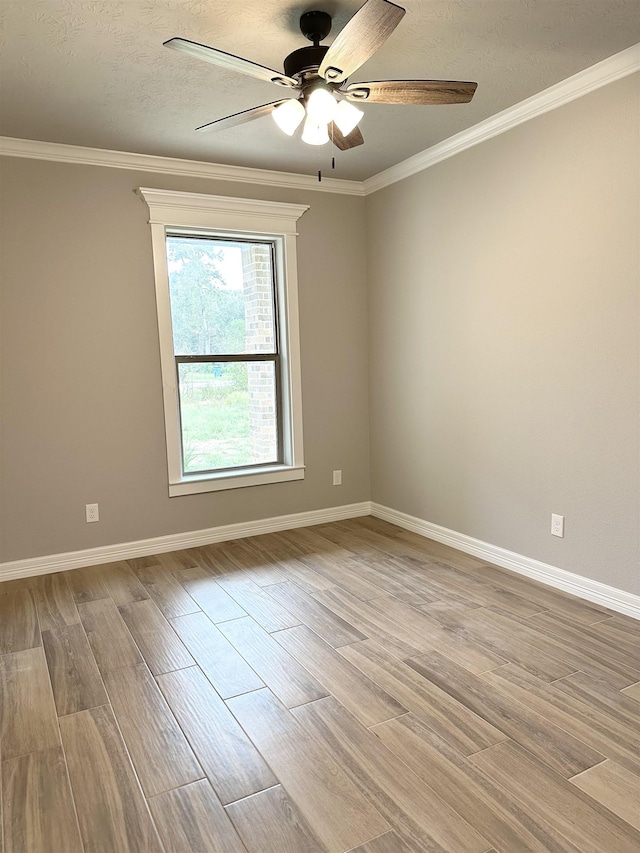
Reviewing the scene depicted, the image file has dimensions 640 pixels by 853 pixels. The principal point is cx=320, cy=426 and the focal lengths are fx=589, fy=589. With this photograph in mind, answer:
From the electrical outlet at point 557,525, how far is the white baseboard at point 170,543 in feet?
5.97

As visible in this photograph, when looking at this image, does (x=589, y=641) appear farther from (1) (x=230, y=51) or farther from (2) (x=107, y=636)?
(1) (x=230, y=51)

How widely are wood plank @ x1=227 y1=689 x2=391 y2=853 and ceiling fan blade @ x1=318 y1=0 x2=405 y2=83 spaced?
2258mm

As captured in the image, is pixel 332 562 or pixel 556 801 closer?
pixel 556 801

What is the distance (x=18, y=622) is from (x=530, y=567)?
275cm

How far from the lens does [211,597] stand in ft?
10.6

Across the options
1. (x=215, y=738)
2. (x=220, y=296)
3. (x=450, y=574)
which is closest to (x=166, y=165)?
(x=220, y=296)

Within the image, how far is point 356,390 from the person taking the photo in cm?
466

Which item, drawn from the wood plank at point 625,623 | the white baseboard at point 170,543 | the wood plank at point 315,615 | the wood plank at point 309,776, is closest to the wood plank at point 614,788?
the wood plank at point 309,776

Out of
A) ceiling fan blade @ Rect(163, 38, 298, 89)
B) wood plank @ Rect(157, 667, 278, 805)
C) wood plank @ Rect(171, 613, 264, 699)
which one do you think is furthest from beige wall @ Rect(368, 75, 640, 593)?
wood plank @ Rect(157, 667, 278, 805)

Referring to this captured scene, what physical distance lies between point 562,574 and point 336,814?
6.46 ft

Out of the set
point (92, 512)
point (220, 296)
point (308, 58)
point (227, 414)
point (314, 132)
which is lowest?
point (92, 512)

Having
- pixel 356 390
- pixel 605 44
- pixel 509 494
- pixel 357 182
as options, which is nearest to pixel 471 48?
pixel 605 44

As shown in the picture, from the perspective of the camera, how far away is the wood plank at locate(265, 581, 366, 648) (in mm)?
2717

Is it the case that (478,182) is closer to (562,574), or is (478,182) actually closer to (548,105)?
(548,105)
